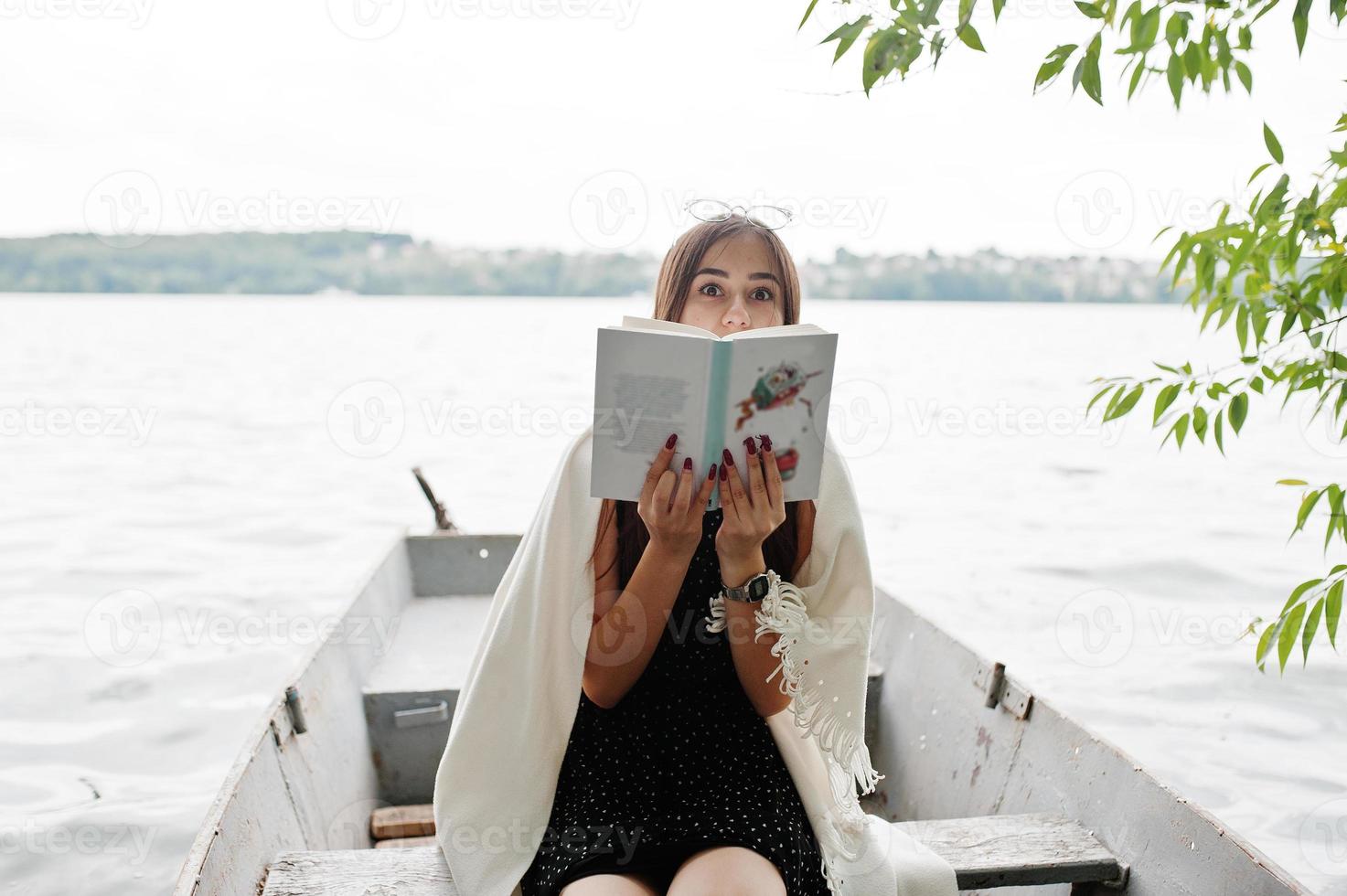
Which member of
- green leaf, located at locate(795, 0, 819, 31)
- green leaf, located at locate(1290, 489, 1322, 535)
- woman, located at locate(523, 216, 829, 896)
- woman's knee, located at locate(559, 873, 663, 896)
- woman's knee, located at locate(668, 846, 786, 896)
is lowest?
woman's knee, located at locate(559, 873, 663, 896)

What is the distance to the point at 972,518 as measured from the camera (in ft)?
40.6

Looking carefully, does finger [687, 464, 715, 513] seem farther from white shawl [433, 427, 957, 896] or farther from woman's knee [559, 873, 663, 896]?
woman's knee [559, 873, 663, 896]

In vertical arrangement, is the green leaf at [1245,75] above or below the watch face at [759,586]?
above

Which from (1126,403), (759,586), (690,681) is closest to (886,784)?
(690,681)

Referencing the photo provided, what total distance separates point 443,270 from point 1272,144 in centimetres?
1673

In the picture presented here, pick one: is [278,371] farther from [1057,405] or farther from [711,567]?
[711,567]

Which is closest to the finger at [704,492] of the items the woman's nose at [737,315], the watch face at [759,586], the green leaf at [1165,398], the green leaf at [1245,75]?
the watch face at [759,586]

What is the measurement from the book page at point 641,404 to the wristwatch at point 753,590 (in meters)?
0.27

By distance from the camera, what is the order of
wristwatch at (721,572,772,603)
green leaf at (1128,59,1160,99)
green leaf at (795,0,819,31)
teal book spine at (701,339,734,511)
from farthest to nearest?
wristwatch at (721,572,772,603) < teal book spine at (701,339,734,511) < green leaf at (1128,59,1160,99) < green leaf at (795,0,819,31)

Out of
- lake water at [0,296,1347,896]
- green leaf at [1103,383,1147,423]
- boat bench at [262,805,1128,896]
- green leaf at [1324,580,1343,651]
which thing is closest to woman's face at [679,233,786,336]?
green leaf at [1103,383,1147,423]

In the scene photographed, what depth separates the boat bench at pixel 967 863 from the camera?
1.83 meters

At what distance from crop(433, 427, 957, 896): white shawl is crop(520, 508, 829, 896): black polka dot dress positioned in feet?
0.19

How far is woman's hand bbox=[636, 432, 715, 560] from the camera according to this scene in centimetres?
165

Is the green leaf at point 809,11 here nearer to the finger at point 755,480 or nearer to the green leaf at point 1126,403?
the finger at point 755,480
